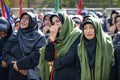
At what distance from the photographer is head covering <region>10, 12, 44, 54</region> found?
574 cm

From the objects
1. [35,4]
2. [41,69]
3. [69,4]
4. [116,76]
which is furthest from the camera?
[35,4]

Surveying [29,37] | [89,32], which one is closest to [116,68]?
[89,32]

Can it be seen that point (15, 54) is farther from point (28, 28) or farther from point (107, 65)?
point (107, 65)

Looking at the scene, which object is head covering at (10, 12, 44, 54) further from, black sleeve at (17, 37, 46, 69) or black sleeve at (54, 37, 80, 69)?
black sleeve at (54, 37, 80, 69)

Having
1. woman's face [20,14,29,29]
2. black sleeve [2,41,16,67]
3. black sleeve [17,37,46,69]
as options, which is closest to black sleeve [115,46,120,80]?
black sleeve [17,37,46,69]

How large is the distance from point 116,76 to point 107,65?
161 millimetres

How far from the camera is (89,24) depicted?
4762mm

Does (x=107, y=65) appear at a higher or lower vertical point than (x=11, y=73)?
higher

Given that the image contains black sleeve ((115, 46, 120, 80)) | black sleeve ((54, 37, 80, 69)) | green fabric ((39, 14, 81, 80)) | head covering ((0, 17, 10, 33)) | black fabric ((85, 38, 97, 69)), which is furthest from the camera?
head covering ((0, 17, 10, 33))

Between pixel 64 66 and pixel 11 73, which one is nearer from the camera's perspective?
pixel 64 66

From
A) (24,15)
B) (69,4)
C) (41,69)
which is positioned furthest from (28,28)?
(69,4)

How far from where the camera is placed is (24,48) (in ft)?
18.9

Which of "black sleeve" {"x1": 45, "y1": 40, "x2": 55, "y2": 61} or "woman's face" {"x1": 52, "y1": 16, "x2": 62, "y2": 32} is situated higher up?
"woman's face" {"x1": 52, "y1": 16, "x2": 62, "y2": 32}

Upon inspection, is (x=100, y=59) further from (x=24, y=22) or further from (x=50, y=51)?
(x=24, y=22)
